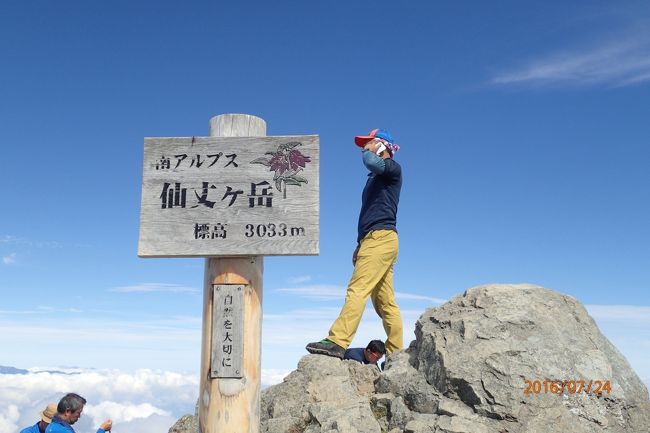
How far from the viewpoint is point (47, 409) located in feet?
26.6

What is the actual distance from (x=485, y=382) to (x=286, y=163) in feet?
11.6

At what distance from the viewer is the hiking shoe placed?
7.98 m

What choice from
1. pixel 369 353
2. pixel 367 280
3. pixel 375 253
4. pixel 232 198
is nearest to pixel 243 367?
pixel 232 198

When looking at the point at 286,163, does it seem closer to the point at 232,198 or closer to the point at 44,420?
the point at 232,198

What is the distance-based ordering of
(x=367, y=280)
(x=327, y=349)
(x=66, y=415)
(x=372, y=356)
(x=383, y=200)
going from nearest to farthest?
(x=66, y=415) < (x=327, y=349) < (x=367, y=280) < (x=383, y=200) < (x=372, y=356)

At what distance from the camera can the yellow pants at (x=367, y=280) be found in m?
8.10

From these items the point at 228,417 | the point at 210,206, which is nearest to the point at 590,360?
the point at 228,417

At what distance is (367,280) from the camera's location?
8.20 metres

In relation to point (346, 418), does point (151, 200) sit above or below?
above

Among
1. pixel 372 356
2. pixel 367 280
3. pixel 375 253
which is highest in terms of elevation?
pixel 375 253

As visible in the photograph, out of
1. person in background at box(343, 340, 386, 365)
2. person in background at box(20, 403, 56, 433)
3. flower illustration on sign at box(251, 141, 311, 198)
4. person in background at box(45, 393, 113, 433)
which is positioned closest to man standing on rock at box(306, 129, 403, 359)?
person in background at box(343, 340, 386, 365)

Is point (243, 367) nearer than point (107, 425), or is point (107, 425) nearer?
point (243, 367)

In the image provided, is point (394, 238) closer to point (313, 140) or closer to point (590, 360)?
point (313, 140)

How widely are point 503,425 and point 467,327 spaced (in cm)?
131
